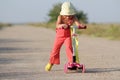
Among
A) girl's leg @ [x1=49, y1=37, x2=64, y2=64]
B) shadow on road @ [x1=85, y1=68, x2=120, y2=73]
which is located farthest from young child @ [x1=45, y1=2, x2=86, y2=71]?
shadow on road @ [x1=85, y1=68, x2=120, y2=73]

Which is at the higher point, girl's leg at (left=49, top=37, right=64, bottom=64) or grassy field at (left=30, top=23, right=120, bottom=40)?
girl's leg at (left=49, top=37, right=64, bottom=64)

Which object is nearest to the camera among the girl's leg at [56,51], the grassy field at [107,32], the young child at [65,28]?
the young child at [65,28]

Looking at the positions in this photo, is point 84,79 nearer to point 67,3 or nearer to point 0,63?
point 67,3

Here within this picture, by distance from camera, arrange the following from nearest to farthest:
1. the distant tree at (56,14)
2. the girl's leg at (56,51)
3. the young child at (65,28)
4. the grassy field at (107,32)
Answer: the young child at (65,28)
the girl's leg at (56,51)
the grassy field at (107,32)
the distant tree at (56,14)

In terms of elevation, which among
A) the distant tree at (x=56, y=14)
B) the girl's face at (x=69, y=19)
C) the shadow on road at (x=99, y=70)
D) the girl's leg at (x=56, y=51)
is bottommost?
the distant tree at (x=56, y=14)

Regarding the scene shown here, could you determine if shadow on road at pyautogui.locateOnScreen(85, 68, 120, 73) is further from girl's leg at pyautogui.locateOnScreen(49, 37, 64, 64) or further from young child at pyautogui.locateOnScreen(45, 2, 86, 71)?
girl's leg at pyautogui.locateOnScreen(49, 37, 64, 64)

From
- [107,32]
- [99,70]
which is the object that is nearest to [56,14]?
[107,32]

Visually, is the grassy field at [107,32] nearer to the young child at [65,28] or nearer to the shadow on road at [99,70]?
the shadow on road at [99,70]

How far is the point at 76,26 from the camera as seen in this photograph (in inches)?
500

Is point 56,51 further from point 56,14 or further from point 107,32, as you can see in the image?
point 56,14

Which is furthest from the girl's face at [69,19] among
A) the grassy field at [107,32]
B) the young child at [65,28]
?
the grassy field at [107,32]

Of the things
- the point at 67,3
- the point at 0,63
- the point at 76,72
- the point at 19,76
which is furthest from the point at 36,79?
the point at 0,63

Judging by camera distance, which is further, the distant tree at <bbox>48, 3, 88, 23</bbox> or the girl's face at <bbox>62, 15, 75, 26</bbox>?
the distant tree at <bbox>48, 3, 88, 23</bbox>

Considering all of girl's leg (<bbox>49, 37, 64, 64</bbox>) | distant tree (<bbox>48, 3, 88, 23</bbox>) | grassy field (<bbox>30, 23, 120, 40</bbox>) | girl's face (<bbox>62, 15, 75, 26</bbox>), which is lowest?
distant tree (<bbox>48, 3, 88, 23</bbox>)
